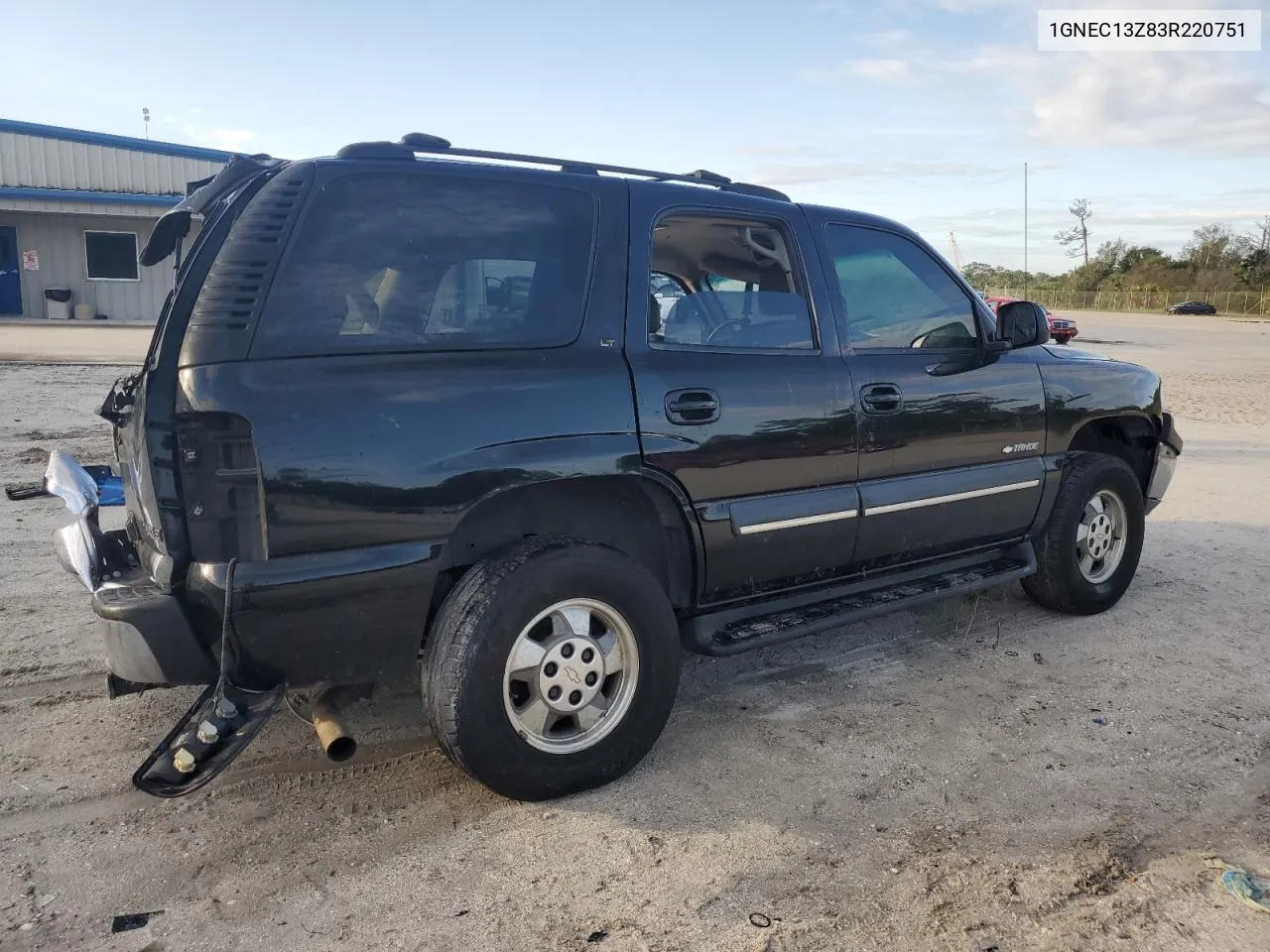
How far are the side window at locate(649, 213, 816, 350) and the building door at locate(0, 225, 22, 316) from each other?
2497cm

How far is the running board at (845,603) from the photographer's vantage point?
11.4 feet

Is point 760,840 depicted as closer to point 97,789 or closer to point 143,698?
point 97,789

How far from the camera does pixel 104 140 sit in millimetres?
22281

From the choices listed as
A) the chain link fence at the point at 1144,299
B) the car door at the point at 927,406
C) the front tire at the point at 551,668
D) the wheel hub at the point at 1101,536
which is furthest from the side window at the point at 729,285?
the chain link fence at the point at 1144,299

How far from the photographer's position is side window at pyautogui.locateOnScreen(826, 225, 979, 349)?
3.93 m

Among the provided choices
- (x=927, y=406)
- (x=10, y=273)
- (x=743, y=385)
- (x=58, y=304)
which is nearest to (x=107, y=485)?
(x=743, y=385)

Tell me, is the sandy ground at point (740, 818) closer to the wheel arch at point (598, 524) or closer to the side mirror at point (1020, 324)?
the wheel arch at point (598, 524)

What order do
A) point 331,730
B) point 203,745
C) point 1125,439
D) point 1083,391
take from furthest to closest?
1. point 1125,439
2. point 1083,391
3. point 331,730
4. point 203,745

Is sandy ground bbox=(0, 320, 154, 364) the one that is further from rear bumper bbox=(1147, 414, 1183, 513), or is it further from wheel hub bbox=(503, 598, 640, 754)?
rear bumper bbox=(1147, 414, 1183, 513)

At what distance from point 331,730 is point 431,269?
4.62ft

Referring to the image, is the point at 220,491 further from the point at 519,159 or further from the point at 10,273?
the point at 10,273

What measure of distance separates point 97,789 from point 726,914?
79.3 inches

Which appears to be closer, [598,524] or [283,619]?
→ [283,619]

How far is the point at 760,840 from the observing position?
288cm
